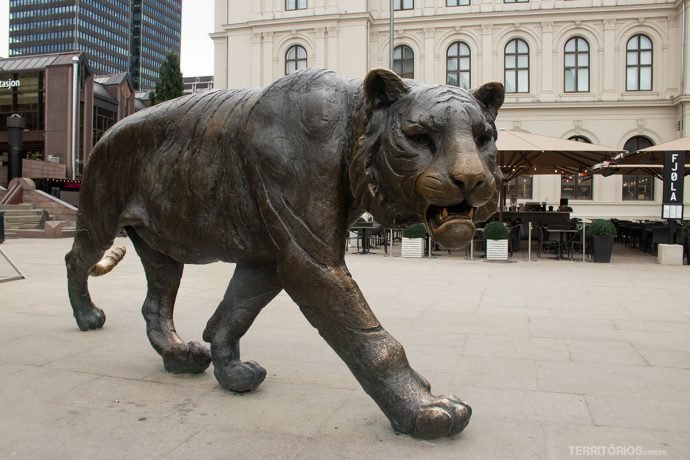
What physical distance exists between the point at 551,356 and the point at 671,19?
31976 millimetres

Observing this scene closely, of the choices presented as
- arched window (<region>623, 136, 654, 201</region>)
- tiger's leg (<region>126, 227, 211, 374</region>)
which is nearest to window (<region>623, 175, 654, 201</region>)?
arched window (<region>623, 136, 654, 201</region>)

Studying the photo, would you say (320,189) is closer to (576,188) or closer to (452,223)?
(452,223)

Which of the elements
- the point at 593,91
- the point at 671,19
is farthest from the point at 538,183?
the point at 671,19

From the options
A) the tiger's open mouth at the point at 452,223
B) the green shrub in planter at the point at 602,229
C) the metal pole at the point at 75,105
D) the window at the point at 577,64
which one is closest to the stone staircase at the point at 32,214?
the green shrub in planter at the point at 602,229

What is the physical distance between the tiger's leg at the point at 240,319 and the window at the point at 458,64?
1217 inches

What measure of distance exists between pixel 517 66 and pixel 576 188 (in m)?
7.11

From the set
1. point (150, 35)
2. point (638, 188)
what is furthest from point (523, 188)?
point (150, 35)

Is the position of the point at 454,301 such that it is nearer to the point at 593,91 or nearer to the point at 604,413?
the point at 604,413

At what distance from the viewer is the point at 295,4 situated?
3472 centimetres

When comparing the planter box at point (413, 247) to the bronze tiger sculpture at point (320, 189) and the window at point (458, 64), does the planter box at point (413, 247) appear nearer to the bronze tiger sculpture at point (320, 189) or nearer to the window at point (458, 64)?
the bronze tiger sculpture at point (320, 189)

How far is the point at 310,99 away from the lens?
2.73 metres

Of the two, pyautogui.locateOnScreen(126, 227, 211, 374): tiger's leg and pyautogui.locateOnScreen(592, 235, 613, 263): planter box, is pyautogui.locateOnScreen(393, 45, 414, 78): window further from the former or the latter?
pyautogui.locateOnScreen(126, 227, 211, 374): tiger's leg

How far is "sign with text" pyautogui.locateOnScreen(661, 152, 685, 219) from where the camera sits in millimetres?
13448

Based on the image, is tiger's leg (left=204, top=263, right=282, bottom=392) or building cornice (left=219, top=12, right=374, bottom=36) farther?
building cornice (left=219, top=12, right=374, bottom=36)
